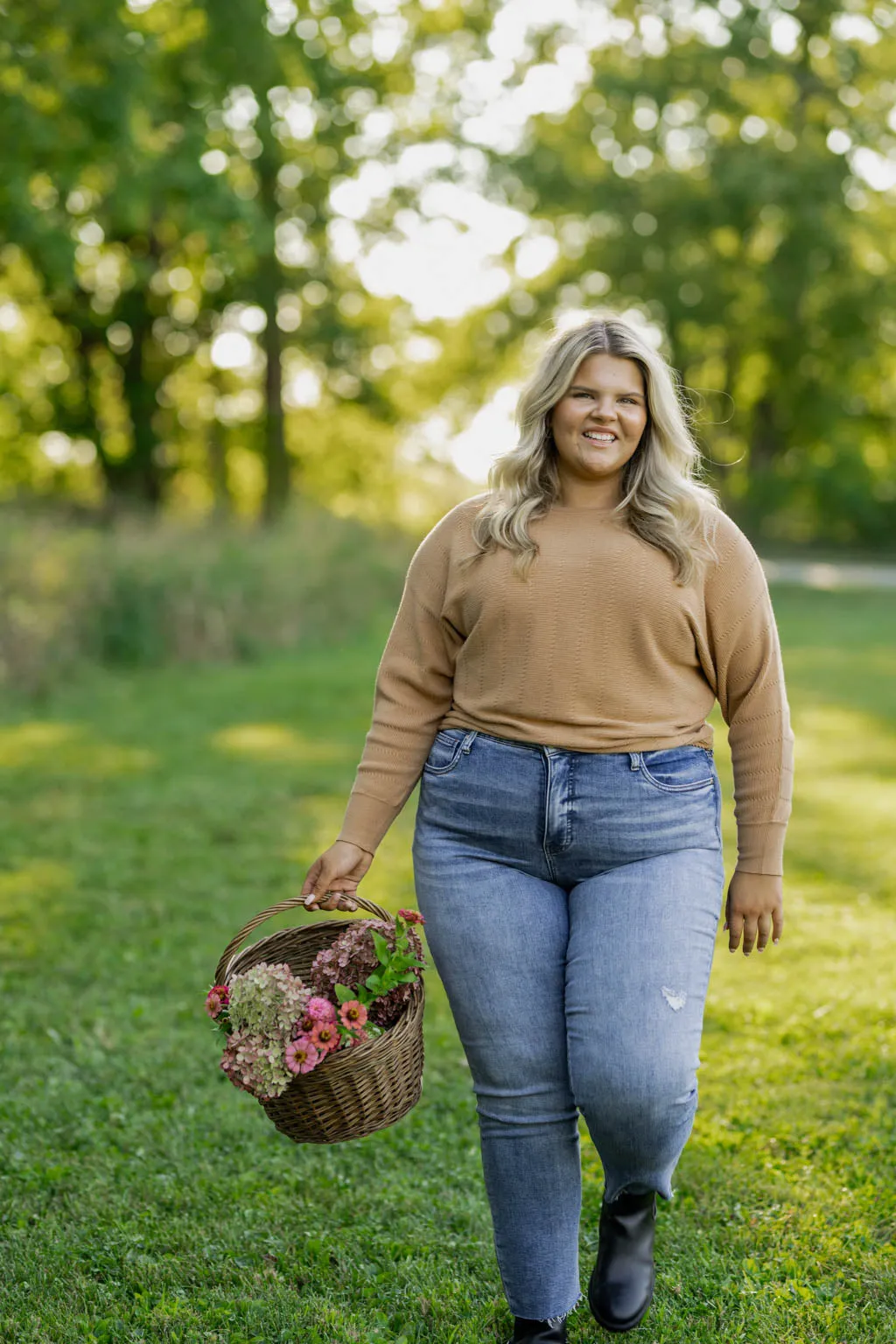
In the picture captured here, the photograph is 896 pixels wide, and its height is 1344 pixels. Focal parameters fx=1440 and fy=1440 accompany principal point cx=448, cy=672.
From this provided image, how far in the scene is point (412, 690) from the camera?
314 centimetres

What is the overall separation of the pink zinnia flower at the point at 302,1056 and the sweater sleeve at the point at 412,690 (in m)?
0.50

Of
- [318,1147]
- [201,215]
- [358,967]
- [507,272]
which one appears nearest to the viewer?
[358,967]

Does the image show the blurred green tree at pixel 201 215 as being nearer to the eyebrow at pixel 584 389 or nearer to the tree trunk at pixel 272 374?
the tree trunk at pixel 272 374

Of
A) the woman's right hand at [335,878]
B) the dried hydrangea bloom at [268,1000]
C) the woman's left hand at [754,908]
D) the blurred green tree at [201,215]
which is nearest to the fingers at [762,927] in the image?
the woman's left hand at [754,908]

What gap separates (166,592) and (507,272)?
70.7 feet

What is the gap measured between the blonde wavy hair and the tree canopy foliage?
1490 cm

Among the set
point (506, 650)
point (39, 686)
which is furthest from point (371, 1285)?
point (39, 686)

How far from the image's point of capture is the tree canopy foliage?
81.7ft

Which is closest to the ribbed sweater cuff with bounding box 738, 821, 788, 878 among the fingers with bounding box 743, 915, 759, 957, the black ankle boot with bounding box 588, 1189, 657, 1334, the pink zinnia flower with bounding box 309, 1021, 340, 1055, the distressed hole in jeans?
the fingers with bounding box 743, 915, 759, 957

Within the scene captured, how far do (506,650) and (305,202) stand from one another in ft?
78.1

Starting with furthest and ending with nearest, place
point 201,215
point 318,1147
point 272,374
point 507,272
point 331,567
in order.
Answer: point 507,272 → point 272,374 → point 331,567 → point 201,215 → point 318,1147

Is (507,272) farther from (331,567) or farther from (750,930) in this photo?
(750,930)

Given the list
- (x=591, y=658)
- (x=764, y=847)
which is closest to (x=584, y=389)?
(x=591, y=658)

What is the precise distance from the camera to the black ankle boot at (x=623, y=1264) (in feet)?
9.54
